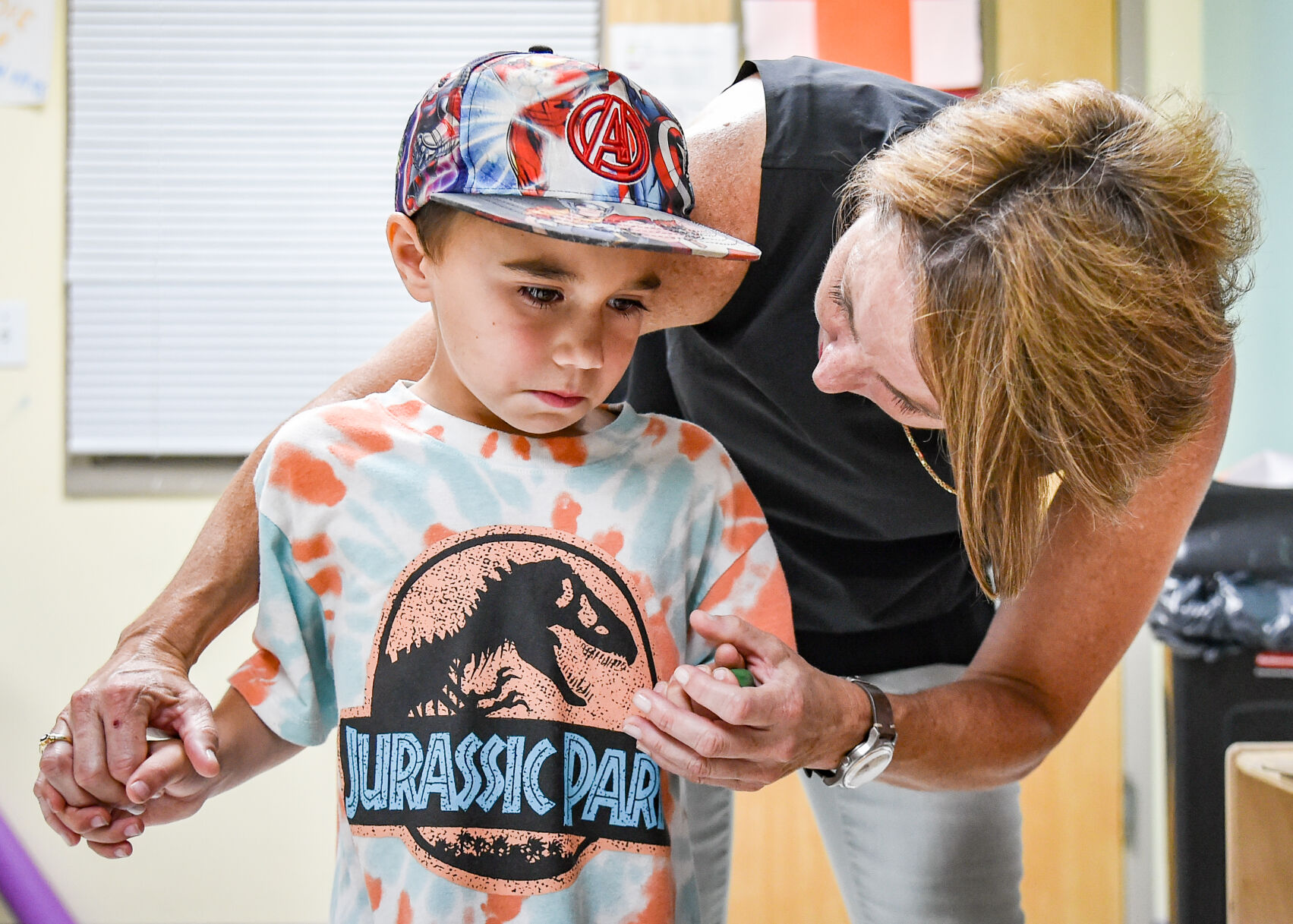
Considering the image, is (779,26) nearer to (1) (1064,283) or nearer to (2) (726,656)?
(1) (1064,283)

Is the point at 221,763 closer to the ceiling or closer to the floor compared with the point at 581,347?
closer to the floor

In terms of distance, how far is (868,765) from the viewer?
809mm

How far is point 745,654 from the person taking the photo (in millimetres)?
736

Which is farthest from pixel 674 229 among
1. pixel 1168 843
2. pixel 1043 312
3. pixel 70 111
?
pixel 70 111

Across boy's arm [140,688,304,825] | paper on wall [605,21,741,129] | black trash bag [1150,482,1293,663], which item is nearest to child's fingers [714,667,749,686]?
boy's arm [140,688,304,825]

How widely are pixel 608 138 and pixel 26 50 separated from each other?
203 cm

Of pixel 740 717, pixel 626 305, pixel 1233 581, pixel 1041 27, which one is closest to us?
pixel 740 717

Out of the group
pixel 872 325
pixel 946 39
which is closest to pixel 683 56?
pixel 946 39

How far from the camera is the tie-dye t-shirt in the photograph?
72 centimetres

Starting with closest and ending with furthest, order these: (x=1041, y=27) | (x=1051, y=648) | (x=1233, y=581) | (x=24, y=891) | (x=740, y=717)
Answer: (x=740, y=717) < (x=1051, y=648) < (x=1233, y=581) < (x=24, y=891) < (x=1041, y=27)

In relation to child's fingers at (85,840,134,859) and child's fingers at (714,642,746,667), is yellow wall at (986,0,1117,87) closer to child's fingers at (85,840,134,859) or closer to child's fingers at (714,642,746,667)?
child's fingers at (714,642,746,667)

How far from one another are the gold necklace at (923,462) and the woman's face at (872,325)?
0.08 metres

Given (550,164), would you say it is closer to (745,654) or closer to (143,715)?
(745,654)

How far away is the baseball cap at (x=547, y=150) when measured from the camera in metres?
0.70
